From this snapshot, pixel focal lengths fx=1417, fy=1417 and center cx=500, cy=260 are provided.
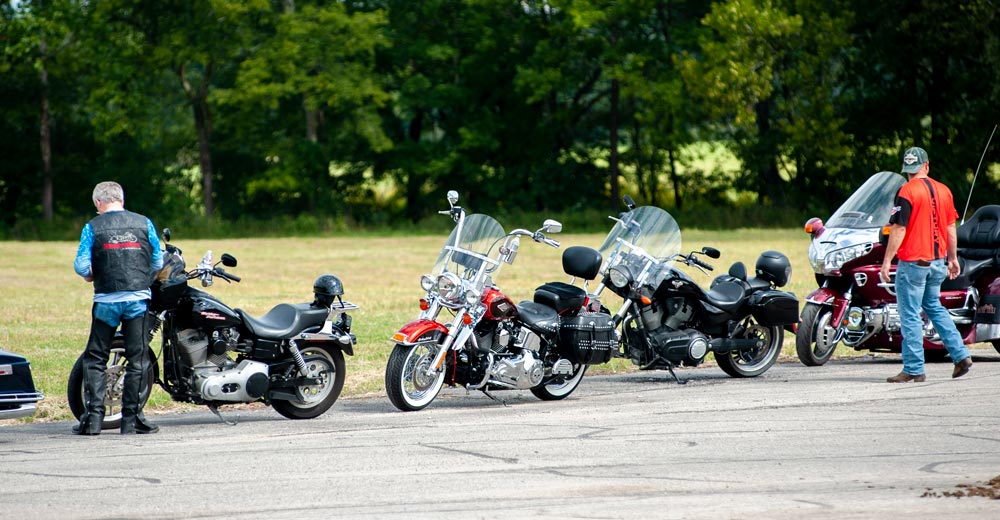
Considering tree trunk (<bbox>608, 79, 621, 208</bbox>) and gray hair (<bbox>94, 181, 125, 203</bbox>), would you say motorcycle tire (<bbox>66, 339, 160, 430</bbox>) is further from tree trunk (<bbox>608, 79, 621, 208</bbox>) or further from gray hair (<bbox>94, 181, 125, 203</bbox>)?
tree trunk (<bbox>608, 79, 621, 208</bbox>)

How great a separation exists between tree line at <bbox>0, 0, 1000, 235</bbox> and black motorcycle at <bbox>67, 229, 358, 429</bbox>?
36.8 m

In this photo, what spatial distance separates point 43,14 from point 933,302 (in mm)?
42567

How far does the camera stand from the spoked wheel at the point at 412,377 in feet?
35.6

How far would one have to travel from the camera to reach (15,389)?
934 centimetres

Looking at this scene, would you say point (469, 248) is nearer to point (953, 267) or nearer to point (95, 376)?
point (95, 376)

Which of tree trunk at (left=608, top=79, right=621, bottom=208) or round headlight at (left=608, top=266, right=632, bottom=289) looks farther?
tree trunk at (left=608, top=79, right=621, bottom=208)

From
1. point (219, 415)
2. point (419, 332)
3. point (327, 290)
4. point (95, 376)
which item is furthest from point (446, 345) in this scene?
point (95, 376)

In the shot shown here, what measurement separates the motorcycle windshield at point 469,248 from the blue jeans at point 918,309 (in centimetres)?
363

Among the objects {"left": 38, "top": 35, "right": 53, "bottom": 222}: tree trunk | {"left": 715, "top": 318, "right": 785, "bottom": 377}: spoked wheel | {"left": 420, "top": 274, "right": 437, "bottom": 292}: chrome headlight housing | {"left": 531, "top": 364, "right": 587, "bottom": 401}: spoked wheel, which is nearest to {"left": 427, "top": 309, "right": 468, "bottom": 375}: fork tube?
{"left": 420, "top": 274, "right": 437, "bottom": 292}: chrome headlight housing

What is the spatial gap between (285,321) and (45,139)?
43135 mm

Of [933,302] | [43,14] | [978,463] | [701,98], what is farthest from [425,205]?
[978,463]

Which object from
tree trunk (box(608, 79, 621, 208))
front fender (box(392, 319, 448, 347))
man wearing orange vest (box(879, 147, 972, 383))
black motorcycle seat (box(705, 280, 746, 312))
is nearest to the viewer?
front fender (box(392, 319, 448, 347))

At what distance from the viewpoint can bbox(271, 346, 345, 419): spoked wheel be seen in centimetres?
1088

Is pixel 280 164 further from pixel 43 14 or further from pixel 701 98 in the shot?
pixel 701 98
